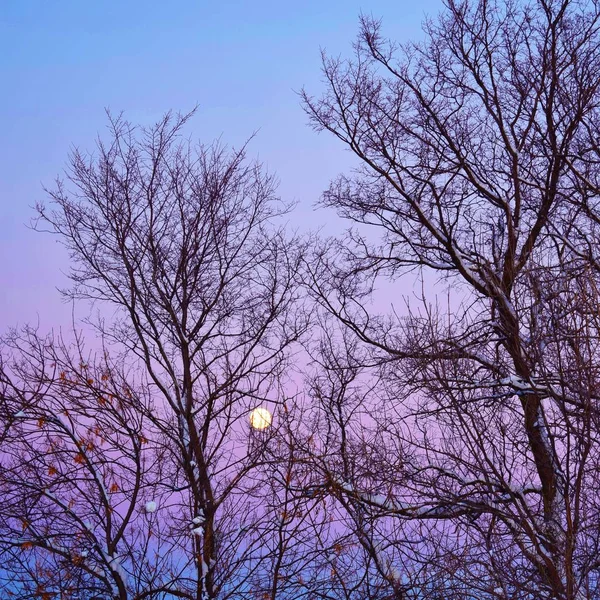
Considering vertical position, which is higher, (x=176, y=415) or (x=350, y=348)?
(x=350, y=348)

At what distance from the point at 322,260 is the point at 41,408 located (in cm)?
533

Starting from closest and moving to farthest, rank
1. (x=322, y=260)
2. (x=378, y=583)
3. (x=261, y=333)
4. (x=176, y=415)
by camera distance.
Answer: (x=378, y=583), (x=176, y=415), (x=261, y=333), (x=322, y=260)

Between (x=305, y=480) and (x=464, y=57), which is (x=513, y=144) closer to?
(x=464, y=57)

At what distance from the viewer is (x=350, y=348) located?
36.7ft

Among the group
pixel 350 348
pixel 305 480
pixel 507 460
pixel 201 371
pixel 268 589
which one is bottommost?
pixel 268 589

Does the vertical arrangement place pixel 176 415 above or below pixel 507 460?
above

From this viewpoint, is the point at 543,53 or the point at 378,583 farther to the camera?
the point at 543,53

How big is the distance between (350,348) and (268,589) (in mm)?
4916

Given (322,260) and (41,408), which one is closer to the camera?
(41,408)

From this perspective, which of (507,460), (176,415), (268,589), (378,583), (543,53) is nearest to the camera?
(507,460)

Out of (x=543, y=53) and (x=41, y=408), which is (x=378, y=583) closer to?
(x=41, y=408)

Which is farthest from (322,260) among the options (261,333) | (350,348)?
(261,333)

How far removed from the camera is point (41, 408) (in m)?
6.87

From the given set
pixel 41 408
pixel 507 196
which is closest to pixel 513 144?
pixel 507 196
